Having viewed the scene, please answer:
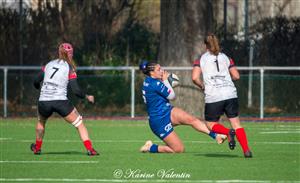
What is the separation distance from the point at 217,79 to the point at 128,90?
1304 centimetres

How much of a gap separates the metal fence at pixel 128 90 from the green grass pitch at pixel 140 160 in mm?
5040

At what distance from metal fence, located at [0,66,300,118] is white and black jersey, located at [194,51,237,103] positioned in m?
11.9

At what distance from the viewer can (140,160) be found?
49.5 feet

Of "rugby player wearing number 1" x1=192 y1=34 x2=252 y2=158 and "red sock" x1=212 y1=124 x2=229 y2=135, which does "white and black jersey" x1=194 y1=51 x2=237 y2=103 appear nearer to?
"rugby player wearing number 1" x1=192 y1=34 x2=252 y2=158

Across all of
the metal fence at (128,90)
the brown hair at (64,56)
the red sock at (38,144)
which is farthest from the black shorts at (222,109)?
the metal fence at (128,90)

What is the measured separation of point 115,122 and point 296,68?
521cm

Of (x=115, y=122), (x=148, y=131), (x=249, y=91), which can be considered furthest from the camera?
(x=249, y=91)

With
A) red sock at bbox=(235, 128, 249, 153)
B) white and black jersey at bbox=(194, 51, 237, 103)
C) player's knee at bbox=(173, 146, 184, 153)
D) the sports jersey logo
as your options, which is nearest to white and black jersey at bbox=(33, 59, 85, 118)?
the sports jersey logo

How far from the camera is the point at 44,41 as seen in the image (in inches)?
1212

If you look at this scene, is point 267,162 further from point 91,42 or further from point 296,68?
point 91,42

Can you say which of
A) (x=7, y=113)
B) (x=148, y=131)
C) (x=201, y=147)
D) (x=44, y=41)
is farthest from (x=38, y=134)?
(x=44, y=41)

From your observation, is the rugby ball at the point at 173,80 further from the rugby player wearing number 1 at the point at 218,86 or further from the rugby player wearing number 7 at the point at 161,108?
the rugby player wearing number 1 at the point at 218,86

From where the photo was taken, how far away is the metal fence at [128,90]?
90.8ft

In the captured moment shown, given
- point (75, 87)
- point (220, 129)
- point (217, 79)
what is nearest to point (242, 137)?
point (220, 129)
